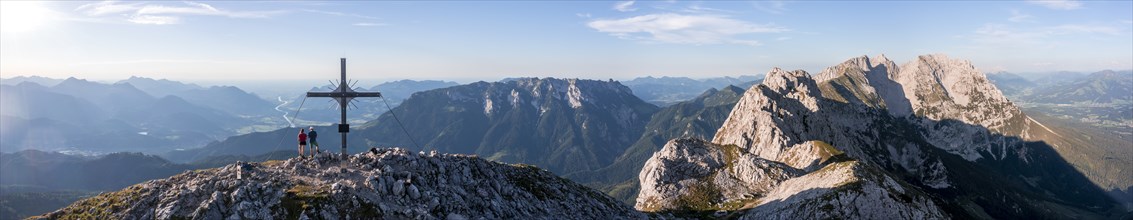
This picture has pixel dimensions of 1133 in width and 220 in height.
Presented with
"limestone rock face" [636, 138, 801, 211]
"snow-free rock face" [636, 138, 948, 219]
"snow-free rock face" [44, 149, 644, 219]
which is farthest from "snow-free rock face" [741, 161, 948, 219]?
"snow-free rock face" [44, 149, 644, 219]

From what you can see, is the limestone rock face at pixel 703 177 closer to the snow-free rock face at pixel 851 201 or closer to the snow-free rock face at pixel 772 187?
the snow-free rock face at pixel 772 187

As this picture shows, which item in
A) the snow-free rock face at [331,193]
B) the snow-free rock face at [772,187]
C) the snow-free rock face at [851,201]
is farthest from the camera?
the snow-free rock face at [772,187]

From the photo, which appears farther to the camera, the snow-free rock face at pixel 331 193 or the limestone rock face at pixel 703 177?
the limestone rock face at pixel 703 177

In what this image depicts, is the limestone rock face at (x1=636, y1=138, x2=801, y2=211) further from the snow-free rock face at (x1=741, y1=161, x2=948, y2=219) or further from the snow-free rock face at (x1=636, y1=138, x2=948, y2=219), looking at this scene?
the snow-free rock face at (x1=741, y1=161, x2=948, y2=219)

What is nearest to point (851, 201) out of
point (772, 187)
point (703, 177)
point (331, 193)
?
point (772, 187)

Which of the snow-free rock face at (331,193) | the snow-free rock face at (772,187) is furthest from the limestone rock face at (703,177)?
the snow-free rock face at (331,193)

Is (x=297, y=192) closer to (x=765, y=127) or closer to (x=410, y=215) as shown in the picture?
(x=410, y=215)

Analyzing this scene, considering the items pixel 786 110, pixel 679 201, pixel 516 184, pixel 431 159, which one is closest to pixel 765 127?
pixel 786 110

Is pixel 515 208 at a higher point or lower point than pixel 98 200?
lower
